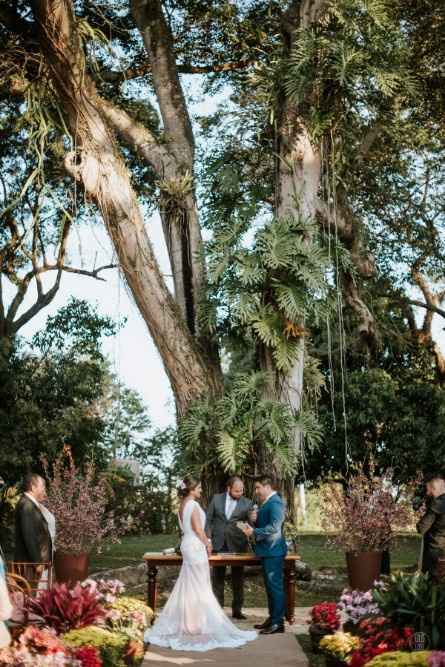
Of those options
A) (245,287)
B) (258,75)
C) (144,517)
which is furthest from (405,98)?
(144,517)

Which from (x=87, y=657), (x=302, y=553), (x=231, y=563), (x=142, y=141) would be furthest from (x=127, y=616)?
(x=302, y=553)

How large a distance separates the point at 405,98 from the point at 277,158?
394 centimetres

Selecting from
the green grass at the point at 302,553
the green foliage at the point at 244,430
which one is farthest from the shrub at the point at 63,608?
the green grass at the point at 302,553

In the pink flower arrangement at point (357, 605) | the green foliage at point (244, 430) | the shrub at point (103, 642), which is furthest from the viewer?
the green foliage at point (244, 430)

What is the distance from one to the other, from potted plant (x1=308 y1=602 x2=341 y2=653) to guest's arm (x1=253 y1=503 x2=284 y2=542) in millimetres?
1168

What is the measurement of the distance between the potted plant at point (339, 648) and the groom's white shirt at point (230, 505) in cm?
Answer: 410

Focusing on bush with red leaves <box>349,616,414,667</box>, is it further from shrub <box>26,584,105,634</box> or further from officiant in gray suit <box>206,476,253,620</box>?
officiant in gray suit <box>206,476,253,620</box>

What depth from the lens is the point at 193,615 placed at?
32.8ft

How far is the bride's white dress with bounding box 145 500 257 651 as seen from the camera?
9680 mm

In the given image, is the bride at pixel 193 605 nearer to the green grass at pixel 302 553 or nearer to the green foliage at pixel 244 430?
the green foliage at pixel 244 430

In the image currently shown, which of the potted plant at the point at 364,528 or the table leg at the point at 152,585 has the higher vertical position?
the potted plant at the point at 364,528

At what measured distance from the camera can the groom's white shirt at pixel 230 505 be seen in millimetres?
12172

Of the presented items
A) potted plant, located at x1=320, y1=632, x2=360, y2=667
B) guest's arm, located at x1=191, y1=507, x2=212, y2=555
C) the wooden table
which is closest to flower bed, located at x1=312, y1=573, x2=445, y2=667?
potted plant, located at x1=320, y1=632, x2=360, y2=667

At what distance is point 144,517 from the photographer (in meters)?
30.4
